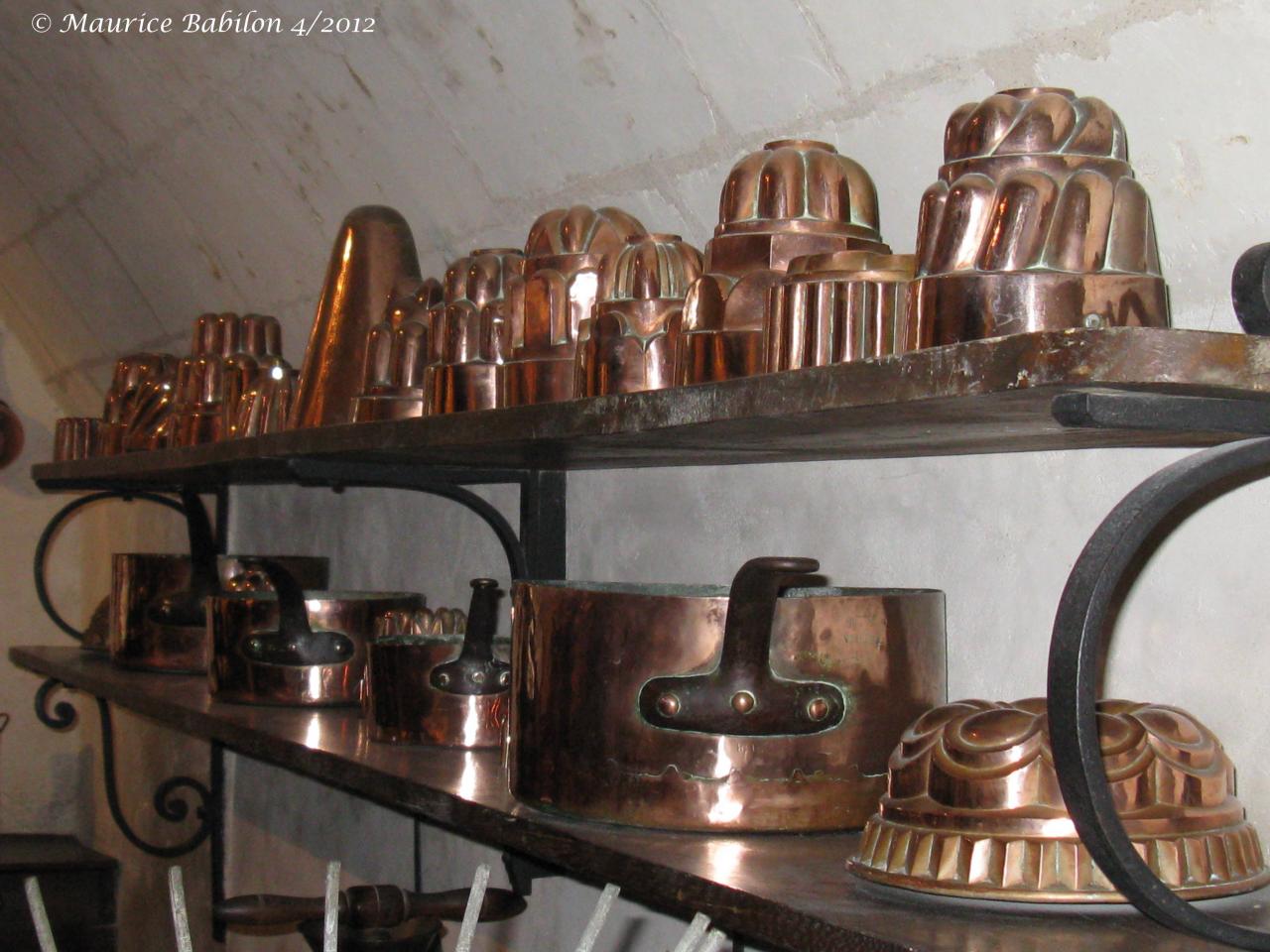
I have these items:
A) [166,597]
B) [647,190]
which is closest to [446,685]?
[647,190]

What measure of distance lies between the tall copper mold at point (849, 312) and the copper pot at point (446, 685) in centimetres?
45

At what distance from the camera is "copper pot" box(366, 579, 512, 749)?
1.07 m

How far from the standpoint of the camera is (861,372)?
60 cm

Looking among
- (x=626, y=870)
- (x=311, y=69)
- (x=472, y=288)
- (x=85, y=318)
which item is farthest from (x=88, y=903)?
(x=626, y=870)

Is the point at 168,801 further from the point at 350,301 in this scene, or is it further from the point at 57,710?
the point at 350,301

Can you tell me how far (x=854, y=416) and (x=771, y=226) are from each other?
19cm

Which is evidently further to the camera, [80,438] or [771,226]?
[80,438]

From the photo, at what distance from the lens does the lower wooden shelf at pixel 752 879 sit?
57 centimetres

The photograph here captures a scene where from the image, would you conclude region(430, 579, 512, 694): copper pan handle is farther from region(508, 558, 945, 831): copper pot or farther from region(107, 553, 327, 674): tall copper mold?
region(107, 553, 327, 674): tall copper mold

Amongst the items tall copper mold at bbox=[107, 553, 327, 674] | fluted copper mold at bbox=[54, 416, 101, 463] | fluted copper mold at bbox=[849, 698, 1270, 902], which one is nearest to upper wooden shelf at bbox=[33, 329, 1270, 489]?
fluted copper mold at bbox=[849, 698, 1270, 902]

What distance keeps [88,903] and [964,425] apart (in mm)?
2183

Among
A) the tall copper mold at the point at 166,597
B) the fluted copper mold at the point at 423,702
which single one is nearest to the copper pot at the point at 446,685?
the fluted copper mold at the point at 423,702

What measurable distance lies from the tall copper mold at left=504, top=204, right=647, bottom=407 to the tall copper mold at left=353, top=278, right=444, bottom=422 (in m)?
0.13

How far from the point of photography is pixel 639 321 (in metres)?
0.83
